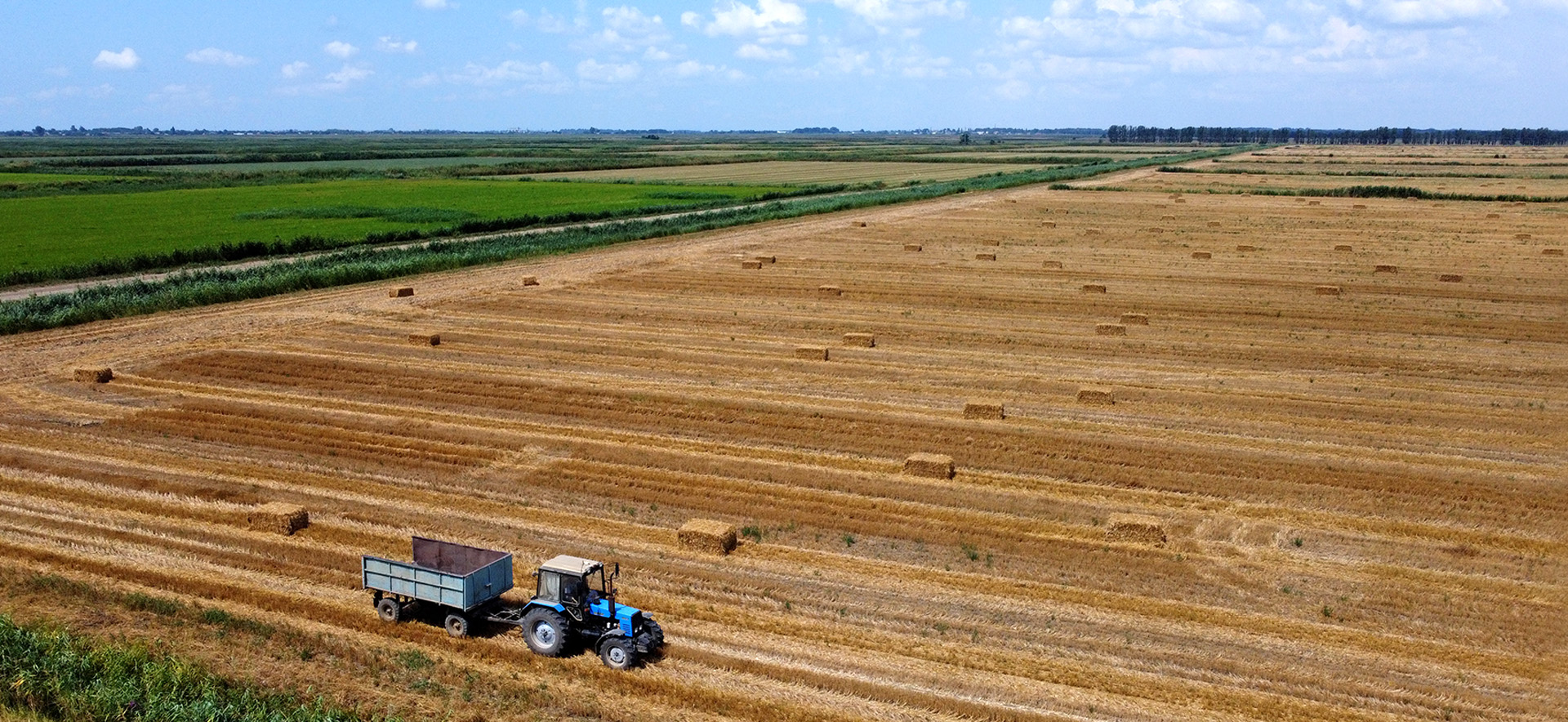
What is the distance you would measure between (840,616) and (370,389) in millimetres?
14582

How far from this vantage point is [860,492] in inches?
715

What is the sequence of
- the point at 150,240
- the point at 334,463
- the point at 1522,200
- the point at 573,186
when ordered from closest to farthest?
the point at 334,463, the point at 150,240, the point at 1522,200, the point at 573,186

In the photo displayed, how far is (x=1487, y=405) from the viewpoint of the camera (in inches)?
904

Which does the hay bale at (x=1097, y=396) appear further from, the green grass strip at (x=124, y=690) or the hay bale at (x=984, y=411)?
the green grass strip at (x=124, y=690)

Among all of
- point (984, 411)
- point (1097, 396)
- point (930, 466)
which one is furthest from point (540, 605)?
point (1097, 396)

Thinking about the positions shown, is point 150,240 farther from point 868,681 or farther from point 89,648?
point 868,681

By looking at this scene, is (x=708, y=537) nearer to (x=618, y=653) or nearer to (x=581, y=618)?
(x=581, y=618)

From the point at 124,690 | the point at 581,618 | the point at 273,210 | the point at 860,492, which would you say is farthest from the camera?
the point at 273,210

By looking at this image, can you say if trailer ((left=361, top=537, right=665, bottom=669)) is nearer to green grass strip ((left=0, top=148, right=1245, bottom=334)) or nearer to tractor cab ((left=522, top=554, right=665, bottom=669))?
tractor cab ((left=522, top=554, right=665, bottom=669))

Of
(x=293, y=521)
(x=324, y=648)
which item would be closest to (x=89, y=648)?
(x=324, y=648)

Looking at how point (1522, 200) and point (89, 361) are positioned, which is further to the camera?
point (1522, 200)

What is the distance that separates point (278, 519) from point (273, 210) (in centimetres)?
5622

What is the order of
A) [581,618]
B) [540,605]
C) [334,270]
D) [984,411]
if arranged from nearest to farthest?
[581,618] → [540,605] → [984,411] → [334,270]

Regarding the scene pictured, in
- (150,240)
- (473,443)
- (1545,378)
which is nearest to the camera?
(473,443)
